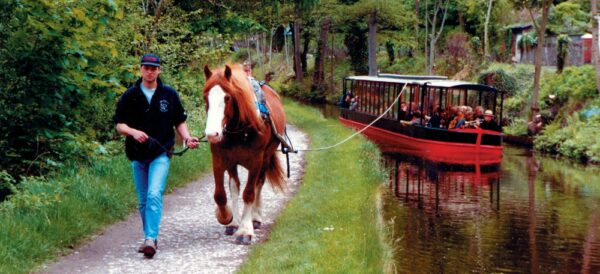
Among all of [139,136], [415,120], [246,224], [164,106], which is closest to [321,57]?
[415,120]

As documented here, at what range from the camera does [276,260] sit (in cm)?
850

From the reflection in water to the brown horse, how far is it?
8.14 ft

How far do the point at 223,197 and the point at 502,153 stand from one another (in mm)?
20869

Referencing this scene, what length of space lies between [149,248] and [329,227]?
290 centimetres

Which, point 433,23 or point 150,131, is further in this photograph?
point 433,23

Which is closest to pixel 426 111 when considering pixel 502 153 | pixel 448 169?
pixel 502 153

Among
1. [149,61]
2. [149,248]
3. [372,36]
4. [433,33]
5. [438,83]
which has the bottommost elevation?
[438,83]

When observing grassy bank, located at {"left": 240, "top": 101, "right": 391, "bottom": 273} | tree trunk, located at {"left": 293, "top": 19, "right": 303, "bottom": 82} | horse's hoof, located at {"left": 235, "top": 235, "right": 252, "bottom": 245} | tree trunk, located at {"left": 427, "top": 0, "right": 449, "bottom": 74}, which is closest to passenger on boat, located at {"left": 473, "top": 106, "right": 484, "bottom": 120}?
grassy bank, located at {"left": 240, "top": 101, "right": 391, "bottom": 273}

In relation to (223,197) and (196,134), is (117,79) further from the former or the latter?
(196,134)

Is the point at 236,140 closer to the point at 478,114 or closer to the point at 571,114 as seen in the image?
the point at 478,114

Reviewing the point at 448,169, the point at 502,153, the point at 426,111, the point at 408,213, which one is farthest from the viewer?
the point at 426,111

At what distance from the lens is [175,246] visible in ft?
30.6

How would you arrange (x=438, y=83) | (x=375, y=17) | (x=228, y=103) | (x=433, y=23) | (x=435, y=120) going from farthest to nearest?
(x=433, y=23) < (x=375, y=17) < (x=438, y=83) < (x=435, y=120) < (x=228, y=103)

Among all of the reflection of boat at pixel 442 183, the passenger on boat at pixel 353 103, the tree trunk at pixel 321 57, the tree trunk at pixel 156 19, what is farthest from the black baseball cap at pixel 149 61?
the tree trunk at pixel 321 57
